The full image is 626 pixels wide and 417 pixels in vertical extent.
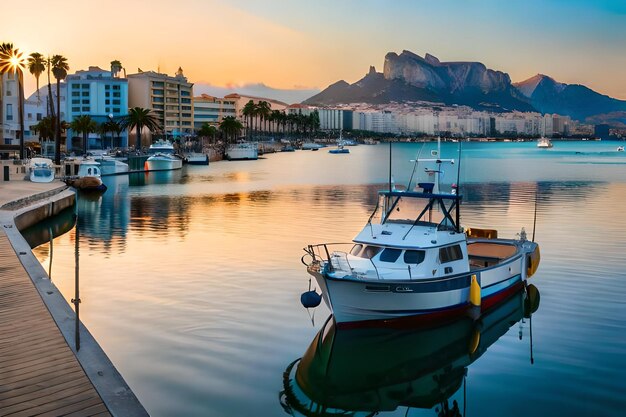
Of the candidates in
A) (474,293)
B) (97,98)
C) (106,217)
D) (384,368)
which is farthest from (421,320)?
(97,98)

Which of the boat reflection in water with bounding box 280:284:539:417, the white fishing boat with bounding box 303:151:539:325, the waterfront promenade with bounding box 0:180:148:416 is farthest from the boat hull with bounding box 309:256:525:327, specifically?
the waterfront promenade with bounding box 0:180:148:416

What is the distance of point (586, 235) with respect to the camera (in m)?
42.2

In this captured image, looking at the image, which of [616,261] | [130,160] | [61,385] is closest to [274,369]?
[61,385]

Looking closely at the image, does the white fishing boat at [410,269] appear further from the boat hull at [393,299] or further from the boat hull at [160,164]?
the boat hull at [160,164]

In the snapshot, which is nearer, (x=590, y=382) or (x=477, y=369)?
(x=590, y=382)

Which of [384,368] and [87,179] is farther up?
[87,179]

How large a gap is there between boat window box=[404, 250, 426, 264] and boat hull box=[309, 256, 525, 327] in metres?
0.86

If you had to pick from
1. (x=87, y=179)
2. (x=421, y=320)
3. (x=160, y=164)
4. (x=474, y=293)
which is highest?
(x=160, y=164)

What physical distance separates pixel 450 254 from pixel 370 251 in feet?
8.84

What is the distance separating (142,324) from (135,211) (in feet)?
120

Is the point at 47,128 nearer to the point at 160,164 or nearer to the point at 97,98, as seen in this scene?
the point at 160,164

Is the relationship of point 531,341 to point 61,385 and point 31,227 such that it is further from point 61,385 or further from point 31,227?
point 31,227

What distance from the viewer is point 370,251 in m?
22.6

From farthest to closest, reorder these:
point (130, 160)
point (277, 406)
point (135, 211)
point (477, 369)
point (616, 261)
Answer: point (130, 160), point (135, 211), point (616, 261), point (477, 369), point (277, 406)
